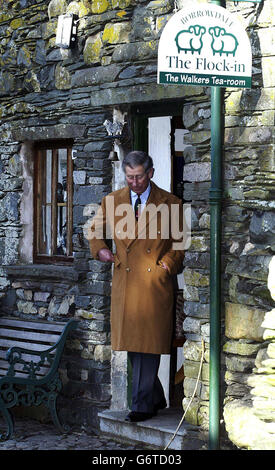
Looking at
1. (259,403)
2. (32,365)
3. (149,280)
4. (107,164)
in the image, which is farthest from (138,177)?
(259,403)

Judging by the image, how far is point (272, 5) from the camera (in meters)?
6.36

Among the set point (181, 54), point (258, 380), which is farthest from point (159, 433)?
point (181, 54)

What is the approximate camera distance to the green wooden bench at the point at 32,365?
7.45 m

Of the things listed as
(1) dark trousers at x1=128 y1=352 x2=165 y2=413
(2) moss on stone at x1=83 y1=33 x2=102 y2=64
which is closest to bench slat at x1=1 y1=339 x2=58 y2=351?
(1) dark trousers at x1=128 y1=352 x2=165 y2=413

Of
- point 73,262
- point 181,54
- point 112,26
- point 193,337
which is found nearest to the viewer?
point 181,54

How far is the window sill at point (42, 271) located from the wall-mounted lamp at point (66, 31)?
1901 mm

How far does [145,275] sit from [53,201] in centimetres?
159

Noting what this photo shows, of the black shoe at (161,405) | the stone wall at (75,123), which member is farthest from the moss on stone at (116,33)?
the black shoe at (161,405)

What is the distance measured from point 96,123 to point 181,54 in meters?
1.89

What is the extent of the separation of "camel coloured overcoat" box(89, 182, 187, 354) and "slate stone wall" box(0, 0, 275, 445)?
11.4 inches

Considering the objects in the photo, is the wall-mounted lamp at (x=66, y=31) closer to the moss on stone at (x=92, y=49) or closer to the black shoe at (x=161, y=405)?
the moss on stone at (x=92, y=49)

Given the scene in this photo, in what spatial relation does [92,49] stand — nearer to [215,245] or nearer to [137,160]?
[137,160]

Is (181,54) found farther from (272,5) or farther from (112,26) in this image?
(112,26)

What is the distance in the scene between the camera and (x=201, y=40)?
6023 mm
